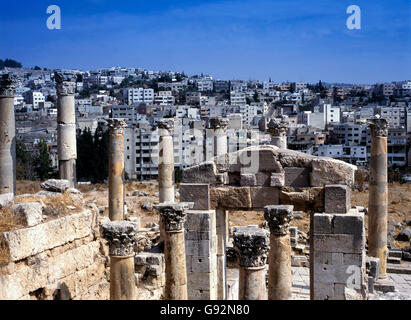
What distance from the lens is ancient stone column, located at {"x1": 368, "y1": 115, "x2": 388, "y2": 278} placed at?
16.8 metres

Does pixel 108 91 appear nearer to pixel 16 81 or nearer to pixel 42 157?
pixel 42 157

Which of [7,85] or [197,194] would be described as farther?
[7,85]

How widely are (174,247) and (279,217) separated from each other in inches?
86.1

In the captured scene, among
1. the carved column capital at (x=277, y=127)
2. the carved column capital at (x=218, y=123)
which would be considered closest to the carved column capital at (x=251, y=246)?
the carved column capital at (x=218, y=123)

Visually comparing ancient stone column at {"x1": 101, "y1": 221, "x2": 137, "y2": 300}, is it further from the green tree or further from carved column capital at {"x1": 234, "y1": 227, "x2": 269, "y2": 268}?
the green tree

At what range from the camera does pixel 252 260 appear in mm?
8750

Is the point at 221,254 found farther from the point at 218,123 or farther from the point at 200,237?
the point at 218,123

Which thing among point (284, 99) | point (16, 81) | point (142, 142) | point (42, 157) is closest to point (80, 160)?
point (42, 157)

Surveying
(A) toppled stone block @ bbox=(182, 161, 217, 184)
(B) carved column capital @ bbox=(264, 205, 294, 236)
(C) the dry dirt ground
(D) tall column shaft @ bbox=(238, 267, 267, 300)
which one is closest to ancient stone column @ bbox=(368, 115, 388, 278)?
(A) toppled stone block @ bbox=(182, 161, 217, 184)

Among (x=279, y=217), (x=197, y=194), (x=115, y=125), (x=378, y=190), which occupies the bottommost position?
(x=378, y=190)

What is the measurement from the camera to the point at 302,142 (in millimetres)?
71875

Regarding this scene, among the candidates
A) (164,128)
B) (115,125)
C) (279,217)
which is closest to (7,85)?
(115,125)

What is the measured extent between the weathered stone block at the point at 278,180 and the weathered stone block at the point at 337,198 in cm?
106

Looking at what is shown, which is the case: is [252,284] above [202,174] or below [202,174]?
below
